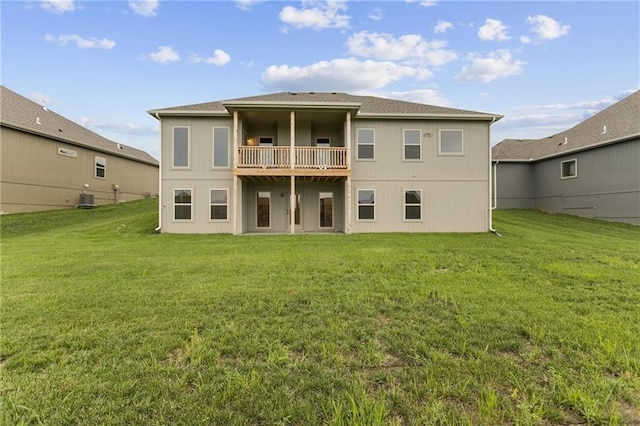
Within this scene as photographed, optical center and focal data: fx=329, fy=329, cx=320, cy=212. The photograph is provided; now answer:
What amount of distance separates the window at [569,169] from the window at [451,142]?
9.20 meters

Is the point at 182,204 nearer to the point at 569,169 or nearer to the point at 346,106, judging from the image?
the point at 346,106

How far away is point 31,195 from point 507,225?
23.2 m

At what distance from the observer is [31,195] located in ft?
54.5

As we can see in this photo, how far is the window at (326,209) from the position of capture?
15.0m

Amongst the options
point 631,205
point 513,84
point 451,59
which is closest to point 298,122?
point 451,59

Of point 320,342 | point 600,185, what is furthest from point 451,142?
point 320,342

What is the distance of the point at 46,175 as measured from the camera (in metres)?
17.4

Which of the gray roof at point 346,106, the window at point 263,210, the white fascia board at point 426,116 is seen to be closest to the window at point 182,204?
the window at point 263,210

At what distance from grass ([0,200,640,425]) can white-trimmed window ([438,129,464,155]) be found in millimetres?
7607

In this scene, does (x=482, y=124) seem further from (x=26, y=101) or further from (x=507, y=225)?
(x=26, y=101)

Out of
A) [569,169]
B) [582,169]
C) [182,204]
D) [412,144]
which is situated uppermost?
[412,144]

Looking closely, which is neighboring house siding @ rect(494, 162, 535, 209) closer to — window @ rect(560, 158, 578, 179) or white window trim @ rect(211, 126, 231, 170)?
window @ rect(560, 158, 578, 179)

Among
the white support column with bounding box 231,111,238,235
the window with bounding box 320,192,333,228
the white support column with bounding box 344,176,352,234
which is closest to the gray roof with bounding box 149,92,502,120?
the white support column with bounding box 231,111,238,235

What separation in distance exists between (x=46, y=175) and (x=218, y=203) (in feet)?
36.2
